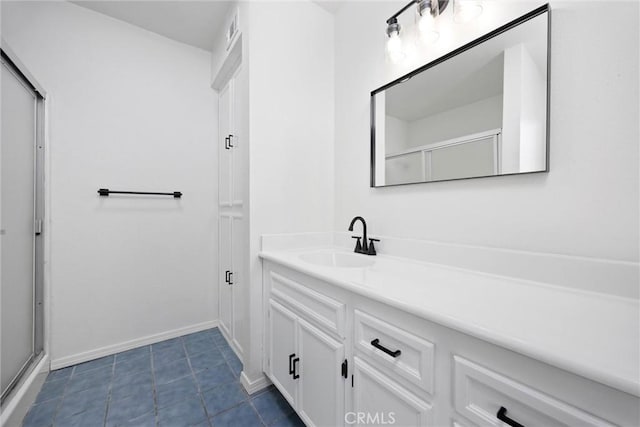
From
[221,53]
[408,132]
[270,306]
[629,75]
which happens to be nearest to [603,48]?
[629,75]

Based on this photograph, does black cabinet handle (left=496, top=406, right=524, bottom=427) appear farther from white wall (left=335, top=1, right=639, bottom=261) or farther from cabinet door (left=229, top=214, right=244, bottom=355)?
cabinet door (left=229, top=214, right=244, bottom=355)

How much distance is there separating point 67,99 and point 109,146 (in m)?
0.36

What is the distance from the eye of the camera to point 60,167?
68.0 inches

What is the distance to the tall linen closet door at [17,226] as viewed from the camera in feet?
4.25

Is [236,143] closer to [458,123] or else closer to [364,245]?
[364,245]

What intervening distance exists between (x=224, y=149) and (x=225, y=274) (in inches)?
41.9

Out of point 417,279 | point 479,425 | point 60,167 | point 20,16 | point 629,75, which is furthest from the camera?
point 60,167

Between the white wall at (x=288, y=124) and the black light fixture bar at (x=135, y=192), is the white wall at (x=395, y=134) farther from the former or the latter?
the black light fixture bar at (x=135, y=192)

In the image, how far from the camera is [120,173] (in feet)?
6.34

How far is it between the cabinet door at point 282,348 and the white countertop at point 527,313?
0.38m

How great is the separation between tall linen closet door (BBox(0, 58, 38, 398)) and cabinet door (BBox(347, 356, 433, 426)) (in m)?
1.76

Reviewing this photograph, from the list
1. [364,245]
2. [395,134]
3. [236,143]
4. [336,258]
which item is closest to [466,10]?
[395,134]

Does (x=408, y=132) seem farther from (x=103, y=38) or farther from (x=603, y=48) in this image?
(x=103, y=38)

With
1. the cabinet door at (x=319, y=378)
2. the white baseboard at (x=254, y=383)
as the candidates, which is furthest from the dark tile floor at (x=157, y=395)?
the cabinet door at (x=319, y=378)
